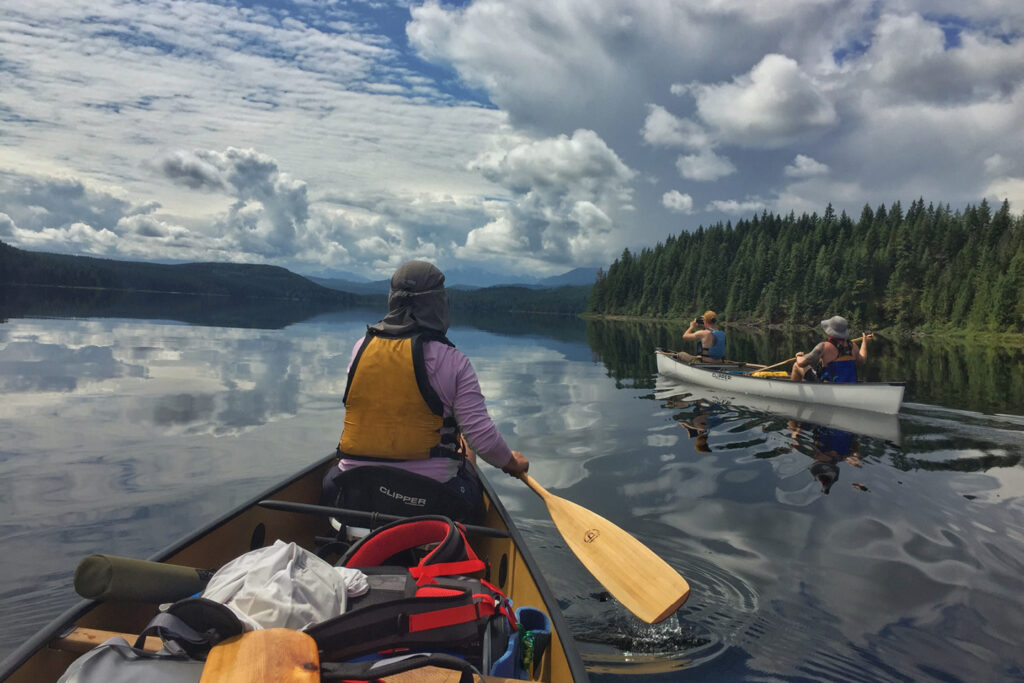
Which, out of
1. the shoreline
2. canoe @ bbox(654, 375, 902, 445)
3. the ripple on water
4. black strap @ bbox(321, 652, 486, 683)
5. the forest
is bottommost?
the ripple on water

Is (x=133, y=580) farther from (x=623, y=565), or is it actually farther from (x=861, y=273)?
(x=861, y=273)

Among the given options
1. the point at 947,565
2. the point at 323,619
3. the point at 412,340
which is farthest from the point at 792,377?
the point at 323,619

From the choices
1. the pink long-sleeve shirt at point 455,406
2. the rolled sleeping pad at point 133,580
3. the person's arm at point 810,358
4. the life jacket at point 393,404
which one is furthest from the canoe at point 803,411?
the rolled sleeping pad at point 133,580

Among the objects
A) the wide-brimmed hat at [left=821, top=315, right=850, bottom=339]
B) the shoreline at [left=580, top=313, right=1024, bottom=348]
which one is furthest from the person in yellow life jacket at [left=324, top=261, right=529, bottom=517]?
the shoreline at [left=580, top=313, right=1024, bottom=348]

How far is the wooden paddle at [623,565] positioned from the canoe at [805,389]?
39.4ft

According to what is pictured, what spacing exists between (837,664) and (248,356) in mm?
25529

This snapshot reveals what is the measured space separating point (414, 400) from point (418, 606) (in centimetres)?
201

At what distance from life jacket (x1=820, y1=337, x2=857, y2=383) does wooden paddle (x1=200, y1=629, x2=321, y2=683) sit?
49.6ft

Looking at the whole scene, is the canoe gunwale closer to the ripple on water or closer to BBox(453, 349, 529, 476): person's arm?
BBox(453, 349, 529, 476): person's arm

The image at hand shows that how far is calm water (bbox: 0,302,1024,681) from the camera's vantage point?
4.80 meters

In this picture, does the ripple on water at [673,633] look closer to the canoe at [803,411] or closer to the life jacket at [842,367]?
A: the canoe at [803,411]

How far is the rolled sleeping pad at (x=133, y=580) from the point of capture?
100 inches

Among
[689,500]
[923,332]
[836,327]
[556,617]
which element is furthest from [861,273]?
[556,617]

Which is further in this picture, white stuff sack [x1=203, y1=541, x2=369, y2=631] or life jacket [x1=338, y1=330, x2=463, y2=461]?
life jacket [x1=338, y1=330, x2=463, y2=461]
